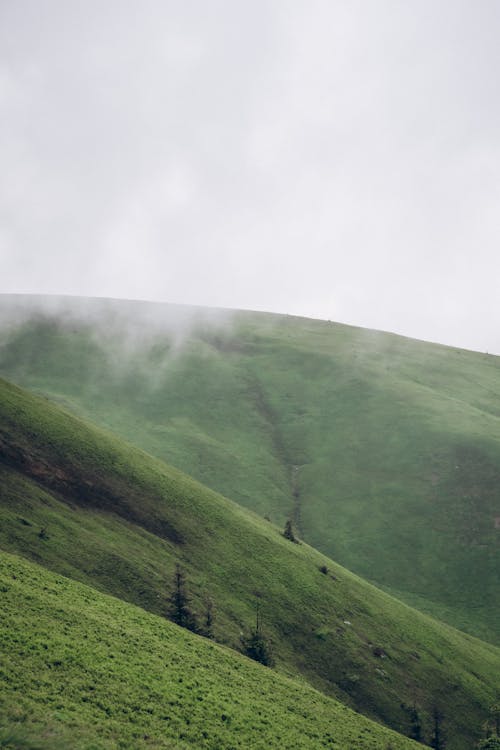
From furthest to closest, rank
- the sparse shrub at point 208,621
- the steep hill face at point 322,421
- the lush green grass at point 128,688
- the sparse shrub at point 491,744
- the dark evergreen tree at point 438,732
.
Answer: the steep hill face at point 322,421
the dark evergreen tree at point 438,732
the sparse shrub at point 491,744
the sparse shrub at point 208,621
the lush green grass at point 128,688

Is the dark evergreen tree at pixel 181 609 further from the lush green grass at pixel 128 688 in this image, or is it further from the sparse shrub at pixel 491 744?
the sparse shrub at pixel 491 744

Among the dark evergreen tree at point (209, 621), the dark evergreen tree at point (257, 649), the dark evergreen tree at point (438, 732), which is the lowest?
the dark evergreen tree at point (438, 732)

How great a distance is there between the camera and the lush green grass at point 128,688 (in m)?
25.2

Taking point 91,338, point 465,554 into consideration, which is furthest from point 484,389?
point 91,338

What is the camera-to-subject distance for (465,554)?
294 ft

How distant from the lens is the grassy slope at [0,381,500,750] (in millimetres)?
45062

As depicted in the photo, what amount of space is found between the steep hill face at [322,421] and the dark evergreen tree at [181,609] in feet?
157

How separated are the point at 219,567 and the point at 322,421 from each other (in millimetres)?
84732

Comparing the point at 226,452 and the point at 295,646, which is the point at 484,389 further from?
the point at 295,646

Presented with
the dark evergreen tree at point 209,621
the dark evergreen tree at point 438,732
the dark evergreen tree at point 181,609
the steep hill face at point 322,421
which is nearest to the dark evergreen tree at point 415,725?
the dark evergreen tree at point 438,732

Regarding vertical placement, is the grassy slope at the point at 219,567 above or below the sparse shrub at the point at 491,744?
above

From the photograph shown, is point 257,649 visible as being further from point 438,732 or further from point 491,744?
point 491,744

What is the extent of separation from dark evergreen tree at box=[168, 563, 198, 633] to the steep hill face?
47827 mm

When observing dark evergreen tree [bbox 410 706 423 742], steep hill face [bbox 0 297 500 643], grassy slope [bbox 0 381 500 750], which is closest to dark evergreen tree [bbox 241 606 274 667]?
grassy slope [bbox 0 381 500 750]
